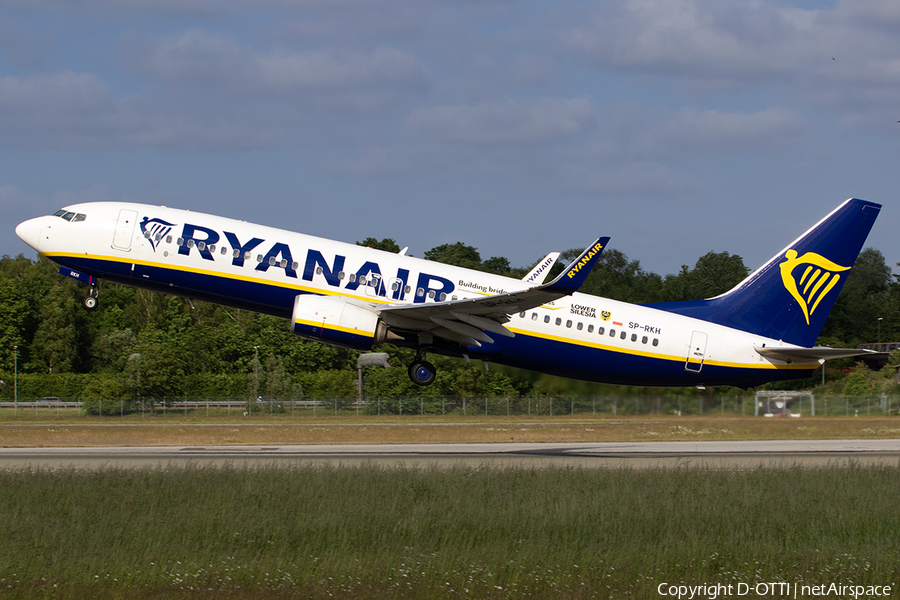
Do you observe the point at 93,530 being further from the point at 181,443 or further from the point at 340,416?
the point at 340,416

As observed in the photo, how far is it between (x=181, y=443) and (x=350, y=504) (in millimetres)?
23551

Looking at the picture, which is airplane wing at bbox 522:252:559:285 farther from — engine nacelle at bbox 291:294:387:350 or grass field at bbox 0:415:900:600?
grass field at bbox 0:415:900:600

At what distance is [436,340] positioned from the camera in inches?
1246

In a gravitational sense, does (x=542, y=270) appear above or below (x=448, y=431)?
above

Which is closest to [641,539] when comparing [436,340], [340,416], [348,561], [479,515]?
[479,515]

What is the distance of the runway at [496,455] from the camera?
29562 millimetres

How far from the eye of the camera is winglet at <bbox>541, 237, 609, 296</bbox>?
25772 millimetres

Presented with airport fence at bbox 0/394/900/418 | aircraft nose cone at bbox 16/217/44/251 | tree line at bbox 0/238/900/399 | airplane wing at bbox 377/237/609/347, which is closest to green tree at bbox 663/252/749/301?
tree line at bbox 0/238/900/399

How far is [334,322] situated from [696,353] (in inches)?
532

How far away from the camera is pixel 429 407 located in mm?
51531

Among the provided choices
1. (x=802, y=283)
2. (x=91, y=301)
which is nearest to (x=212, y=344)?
(x=91, y=301)

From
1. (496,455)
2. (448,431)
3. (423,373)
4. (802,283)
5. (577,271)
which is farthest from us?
(448,431)

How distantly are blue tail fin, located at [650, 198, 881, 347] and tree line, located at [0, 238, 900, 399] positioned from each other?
9.67m

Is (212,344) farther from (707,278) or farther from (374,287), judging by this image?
(374,287)
